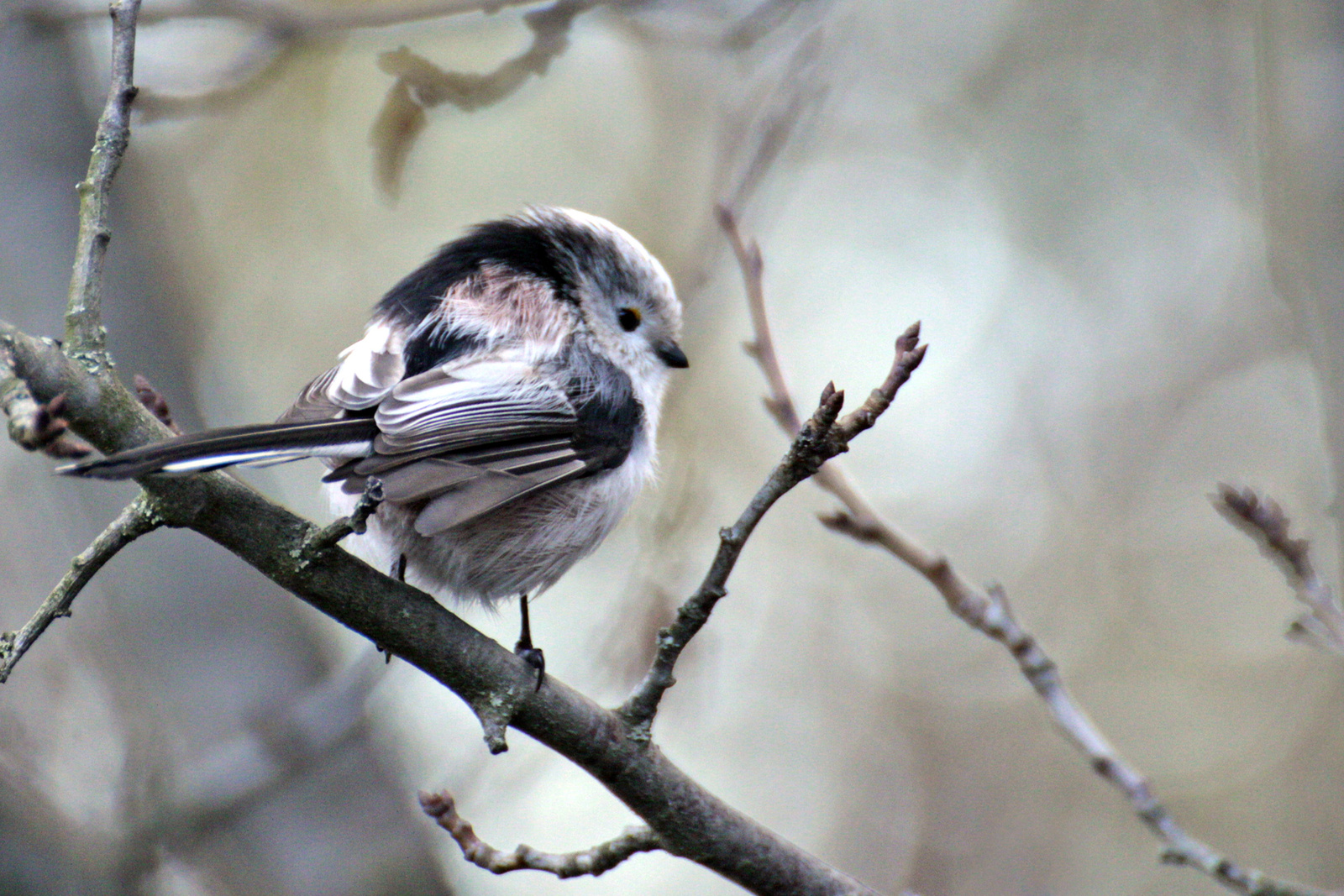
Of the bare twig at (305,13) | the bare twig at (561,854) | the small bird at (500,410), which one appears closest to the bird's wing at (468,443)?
the small bird at (500,410)

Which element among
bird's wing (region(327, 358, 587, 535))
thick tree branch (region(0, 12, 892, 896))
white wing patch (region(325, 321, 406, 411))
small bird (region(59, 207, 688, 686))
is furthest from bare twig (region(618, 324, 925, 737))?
white wing patch (region(325, 321, 406, 411))

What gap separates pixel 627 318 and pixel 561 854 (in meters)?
1.43

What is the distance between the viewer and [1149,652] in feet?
22.8

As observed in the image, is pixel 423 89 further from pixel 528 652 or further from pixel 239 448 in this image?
pixel 528 652

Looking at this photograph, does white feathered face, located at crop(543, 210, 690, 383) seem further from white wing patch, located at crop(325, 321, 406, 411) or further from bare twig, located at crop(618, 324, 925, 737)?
bare twig, located at crop(618, 324, 925, 737)

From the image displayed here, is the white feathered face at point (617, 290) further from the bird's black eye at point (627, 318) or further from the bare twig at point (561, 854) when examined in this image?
the bare twig at point (561, 854)

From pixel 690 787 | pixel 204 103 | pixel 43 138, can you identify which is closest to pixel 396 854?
pixel 690 787

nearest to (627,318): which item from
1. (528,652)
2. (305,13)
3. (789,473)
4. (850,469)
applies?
(528,652)

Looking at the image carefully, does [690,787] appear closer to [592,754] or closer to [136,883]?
[592,754]

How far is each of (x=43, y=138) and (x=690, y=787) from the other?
304 centimetres

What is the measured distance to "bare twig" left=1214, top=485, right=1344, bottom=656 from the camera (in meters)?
1.59

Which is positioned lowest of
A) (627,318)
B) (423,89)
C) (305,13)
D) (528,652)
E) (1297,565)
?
(528,652)

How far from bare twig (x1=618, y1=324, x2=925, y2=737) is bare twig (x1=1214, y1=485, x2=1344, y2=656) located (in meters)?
0.60

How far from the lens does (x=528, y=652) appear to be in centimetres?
188
